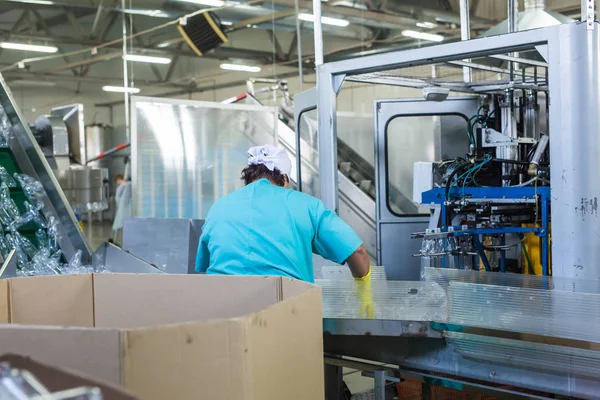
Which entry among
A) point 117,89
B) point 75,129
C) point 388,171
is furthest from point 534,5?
point 117,89

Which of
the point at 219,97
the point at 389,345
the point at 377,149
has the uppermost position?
the point at 219,97

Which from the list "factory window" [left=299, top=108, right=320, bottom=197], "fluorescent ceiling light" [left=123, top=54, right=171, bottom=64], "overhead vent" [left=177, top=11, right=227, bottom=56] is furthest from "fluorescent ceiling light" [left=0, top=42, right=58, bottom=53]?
"factory window" [left=299, top=108, right=320, bottom=197]

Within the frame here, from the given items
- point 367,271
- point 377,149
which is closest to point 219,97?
point 377,149

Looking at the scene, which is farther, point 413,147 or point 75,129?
point 413,147

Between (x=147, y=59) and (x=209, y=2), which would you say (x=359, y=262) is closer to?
(x=147, y=59)

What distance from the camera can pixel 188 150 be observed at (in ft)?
15.8

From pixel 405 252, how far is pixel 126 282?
3467mm

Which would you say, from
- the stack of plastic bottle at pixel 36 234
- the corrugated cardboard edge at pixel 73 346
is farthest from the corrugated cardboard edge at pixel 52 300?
the stack of plastic bottle at pixel 36 234

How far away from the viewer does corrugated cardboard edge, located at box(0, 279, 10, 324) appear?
5.21ft

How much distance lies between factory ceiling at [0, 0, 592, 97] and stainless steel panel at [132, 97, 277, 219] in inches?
145

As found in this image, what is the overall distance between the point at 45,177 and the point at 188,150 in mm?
1352

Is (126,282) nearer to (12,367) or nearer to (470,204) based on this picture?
(12,367)

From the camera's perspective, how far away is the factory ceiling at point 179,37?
26.7 feet

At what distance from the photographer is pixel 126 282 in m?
1.72
